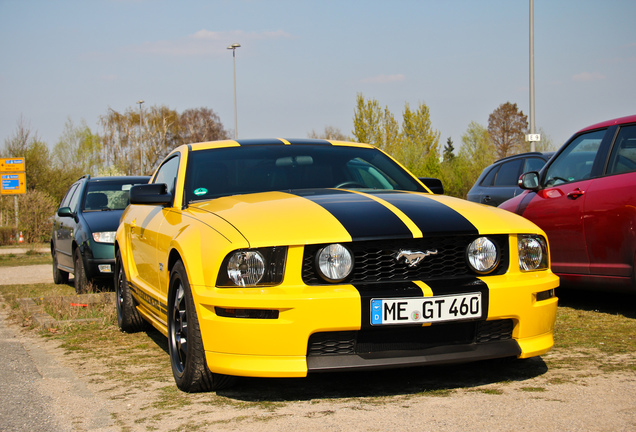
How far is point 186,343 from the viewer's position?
4070 mm

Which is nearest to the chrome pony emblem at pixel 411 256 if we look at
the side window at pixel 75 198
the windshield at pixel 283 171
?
the windshield at pixel 283 171

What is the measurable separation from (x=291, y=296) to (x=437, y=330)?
2.51 ft

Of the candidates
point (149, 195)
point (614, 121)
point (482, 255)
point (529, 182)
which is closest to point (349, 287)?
point (482, 255)

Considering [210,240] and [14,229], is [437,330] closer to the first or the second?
[210,240]

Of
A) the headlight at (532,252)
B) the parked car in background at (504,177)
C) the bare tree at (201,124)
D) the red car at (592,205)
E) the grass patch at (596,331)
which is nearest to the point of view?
the headlight at (532,252)

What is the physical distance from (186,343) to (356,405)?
3.44ft

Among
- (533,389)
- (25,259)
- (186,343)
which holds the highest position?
(186,343)

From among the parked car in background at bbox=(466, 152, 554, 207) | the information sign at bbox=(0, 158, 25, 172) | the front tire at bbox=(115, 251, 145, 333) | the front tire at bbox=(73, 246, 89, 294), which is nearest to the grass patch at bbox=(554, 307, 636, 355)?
the front tire at bbox=(115, 251, 145, 333)

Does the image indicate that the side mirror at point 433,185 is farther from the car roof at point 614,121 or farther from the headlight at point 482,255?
the car roof at point 614,121

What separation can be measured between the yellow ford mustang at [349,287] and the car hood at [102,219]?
587 cm

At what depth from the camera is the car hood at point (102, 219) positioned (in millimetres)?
9930

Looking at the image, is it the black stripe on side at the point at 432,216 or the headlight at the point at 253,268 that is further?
the black stripe on side at the point at 432,216

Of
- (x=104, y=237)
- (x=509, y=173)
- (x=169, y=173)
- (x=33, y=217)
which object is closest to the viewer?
(x=169, y=173)

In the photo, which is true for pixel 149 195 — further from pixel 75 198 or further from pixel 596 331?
pixel 75 198
